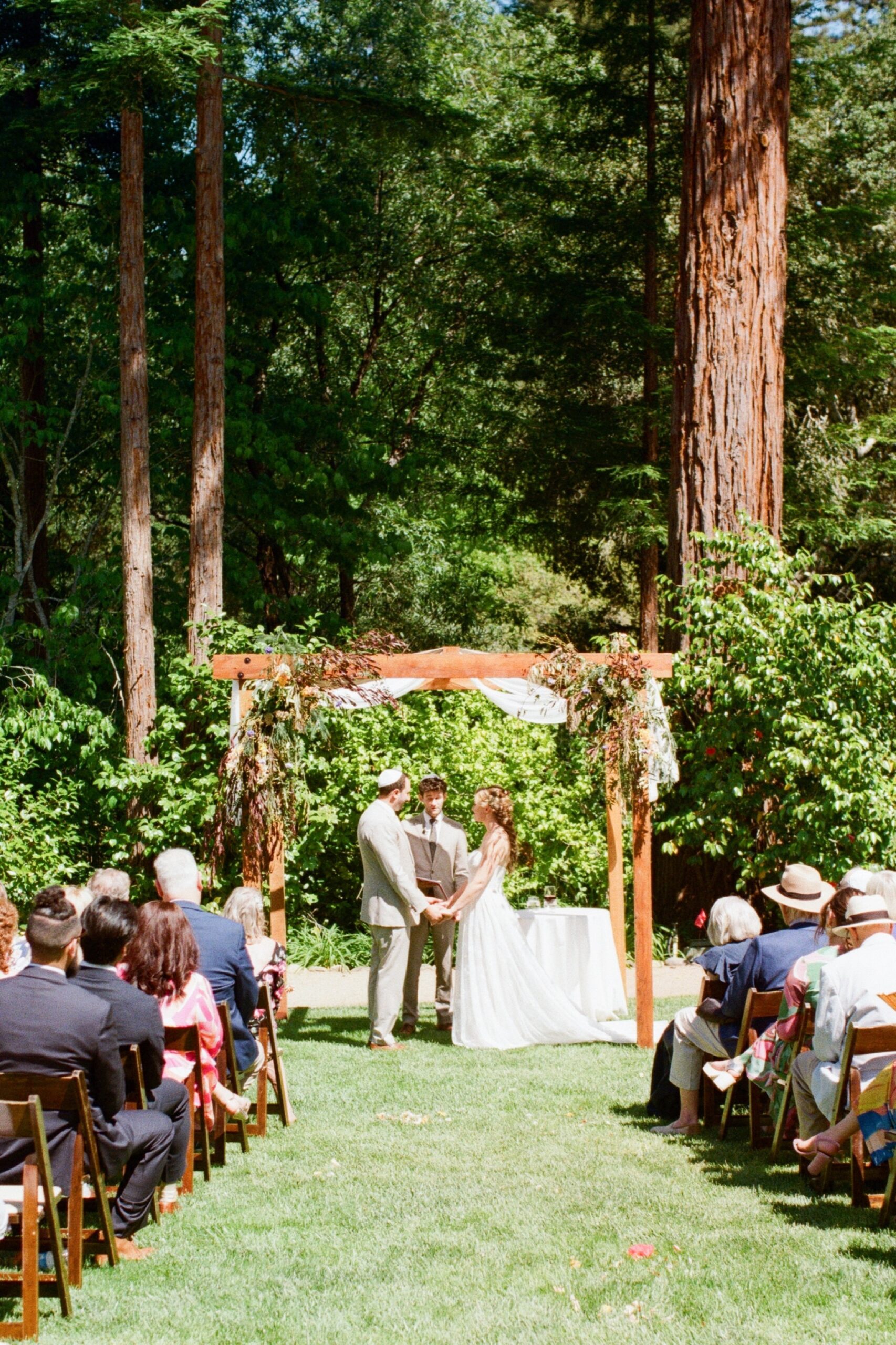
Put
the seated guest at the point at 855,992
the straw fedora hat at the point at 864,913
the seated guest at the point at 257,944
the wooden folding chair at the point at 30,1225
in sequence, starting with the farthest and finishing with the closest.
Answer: the seated guest at the point at 257,944
the straw fedora hat at the point at 864,913
the seated guest at the point at 855,992
the wooden folding chair at the point at 30,1225

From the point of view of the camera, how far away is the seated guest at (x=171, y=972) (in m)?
5.72

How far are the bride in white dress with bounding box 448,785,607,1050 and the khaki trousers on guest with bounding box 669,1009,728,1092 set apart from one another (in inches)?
98.5

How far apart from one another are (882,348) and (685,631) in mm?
9043

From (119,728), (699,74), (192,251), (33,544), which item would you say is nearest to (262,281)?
(192,251)

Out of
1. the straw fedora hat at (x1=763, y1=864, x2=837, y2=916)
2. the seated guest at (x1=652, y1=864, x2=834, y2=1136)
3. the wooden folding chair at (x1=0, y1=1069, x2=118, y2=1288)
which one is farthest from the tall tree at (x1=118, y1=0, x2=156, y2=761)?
the wooden folding chair at (x1=0, y1=1069, x2=118, y2=1288)

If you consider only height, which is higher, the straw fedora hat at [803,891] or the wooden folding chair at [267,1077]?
the straw fedora hat at [803,891]

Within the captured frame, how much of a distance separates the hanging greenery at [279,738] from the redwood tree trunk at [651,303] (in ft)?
31.7

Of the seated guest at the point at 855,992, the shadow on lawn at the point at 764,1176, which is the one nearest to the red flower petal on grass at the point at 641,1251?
the shadow on lawn at the point at 764,1176

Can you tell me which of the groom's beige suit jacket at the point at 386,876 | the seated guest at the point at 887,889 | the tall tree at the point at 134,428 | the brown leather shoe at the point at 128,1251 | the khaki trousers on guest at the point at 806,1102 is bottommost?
the brown leather shoe at the point at 128,1251

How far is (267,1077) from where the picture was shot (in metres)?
7.27

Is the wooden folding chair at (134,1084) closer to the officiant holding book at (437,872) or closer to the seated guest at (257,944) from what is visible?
the seated guest at (257,944)

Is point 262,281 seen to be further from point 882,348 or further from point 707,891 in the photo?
point 707,891

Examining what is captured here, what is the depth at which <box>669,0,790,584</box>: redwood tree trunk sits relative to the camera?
11875 millimetres

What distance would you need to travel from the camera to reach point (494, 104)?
2288cm
